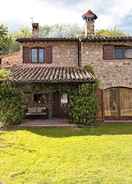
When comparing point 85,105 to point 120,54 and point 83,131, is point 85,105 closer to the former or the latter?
point 83,131

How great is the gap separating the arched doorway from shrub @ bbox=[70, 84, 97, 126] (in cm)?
419

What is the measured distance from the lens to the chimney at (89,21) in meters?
29.2

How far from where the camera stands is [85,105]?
22.1m

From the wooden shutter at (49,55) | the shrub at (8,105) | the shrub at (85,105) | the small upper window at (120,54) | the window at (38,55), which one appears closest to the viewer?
the shrub at (8,105)

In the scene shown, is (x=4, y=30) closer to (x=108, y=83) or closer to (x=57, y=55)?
(x=57, y=55)

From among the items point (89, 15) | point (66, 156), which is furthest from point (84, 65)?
point (66, 156)

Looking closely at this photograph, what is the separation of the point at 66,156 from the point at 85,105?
840 centimetres

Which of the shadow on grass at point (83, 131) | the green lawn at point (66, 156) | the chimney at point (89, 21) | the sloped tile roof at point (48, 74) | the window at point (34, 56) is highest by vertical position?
the chimney at point (89, 21)

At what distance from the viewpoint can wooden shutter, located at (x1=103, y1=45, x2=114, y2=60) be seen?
25891 millimetres

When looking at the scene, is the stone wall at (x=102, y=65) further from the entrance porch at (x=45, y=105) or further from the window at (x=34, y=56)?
the window at (x=34, y=56)

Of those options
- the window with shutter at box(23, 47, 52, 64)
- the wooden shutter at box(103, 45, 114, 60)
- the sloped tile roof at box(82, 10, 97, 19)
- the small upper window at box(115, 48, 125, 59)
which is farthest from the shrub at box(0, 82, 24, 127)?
the sloped tile roof at box(82, 10, 97, 19)

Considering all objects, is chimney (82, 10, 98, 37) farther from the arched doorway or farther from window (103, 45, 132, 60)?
the arched doorway

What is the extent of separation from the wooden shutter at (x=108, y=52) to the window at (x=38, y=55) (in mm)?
5000

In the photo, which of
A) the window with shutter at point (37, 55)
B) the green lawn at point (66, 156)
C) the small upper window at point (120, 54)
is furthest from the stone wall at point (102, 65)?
the green lawn at point (66, 156)
